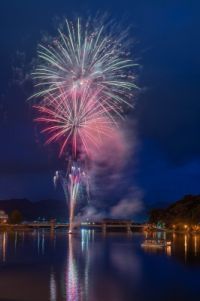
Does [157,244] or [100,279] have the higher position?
[157,244]

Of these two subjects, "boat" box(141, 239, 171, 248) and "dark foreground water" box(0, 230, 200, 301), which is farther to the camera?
"boat" box(141, 239, 171, 248)

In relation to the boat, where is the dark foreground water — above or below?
below

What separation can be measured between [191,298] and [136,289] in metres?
7.23

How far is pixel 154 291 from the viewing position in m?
51.7

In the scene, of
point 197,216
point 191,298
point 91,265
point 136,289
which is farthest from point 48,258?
point 197,216

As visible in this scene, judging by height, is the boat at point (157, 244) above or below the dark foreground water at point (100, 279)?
above

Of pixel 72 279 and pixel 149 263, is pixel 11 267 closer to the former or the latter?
pixel 72 279

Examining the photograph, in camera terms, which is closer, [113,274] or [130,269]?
[113,274]

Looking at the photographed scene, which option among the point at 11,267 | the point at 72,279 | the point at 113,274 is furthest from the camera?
the point at 11,267

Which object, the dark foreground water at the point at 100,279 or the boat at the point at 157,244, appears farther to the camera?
the boat at the point at 157,244

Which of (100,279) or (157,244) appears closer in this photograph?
(100,279)

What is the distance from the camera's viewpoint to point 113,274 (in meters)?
64.9

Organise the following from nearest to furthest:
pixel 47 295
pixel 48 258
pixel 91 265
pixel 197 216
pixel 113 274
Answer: pixel 47 295 → pixel 113 274 → pixel 91 265 → pixel 48 258 → pixel 197 216

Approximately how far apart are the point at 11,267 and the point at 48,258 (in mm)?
19671
